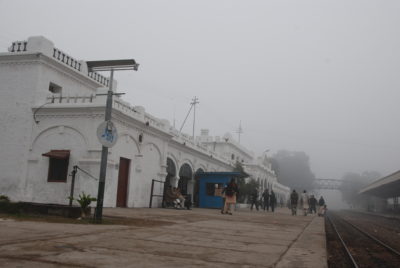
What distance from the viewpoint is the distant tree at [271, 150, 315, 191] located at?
12256 centimetres

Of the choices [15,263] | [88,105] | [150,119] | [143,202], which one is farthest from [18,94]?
[15,263]

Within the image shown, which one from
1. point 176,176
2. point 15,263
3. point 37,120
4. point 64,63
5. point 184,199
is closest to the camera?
point 15,263

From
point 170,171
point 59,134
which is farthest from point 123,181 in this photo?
point 170,171

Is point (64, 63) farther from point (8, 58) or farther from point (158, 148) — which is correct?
point (158, 148)

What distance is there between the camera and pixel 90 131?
1712 centimetres

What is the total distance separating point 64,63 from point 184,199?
1000 cm

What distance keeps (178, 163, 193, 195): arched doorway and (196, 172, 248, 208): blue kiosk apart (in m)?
1.04

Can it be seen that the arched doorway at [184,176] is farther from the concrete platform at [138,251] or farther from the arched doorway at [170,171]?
the concrete platform at [138,251]

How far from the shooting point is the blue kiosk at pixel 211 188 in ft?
83.8

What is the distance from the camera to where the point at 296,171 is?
126500mm

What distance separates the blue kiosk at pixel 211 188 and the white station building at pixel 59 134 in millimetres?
5483

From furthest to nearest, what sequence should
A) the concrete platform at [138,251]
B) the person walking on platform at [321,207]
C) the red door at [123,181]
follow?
the person walking on platform at [321,207]
the red door at [123,181]
the concrete platform at [138,251]

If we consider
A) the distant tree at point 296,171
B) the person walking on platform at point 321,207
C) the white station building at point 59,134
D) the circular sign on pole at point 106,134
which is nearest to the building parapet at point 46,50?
the white station building at point 59,134

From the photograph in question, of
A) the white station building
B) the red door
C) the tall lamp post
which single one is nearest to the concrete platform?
the tall lamp post
